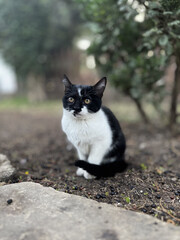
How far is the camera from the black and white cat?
236cm

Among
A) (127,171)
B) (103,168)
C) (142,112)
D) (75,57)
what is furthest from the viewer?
(75,57)

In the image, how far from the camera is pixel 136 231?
1.63 meters

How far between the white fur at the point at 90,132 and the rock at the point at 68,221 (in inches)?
25.4

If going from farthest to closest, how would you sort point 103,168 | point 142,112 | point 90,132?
point 142,112, point 103,168, point 90,132

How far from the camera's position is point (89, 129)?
8.00ft

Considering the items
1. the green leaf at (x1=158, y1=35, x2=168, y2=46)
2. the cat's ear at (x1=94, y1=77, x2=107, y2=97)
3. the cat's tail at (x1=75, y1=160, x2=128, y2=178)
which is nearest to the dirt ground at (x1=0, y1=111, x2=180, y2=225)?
the cat's tail at (x1=75, y1=160, x2=128, y2=178)

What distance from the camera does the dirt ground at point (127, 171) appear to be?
87.6 inches

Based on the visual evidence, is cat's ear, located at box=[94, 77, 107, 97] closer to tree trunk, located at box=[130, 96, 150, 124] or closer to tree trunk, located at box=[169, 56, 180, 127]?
tree trunk, located at box=[169, 56, 180, 127]

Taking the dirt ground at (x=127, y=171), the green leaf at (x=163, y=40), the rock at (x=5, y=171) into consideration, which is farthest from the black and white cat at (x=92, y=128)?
the green leaf at (x=163, y=40)

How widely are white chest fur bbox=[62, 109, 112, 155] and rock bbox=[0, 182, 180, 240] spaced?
0.66m

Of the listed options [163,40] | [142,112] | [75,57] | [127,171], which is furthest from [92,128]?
[75,57]

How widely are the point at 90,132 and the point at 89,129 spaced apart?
0.12 ft

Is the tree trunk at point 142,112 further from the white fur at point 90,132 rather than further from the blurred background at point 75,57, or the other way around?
the white fur at point 90,132

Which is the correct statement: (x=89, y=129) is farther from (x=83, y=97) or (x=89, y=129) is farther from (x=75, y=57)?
(x=75, y=57)
